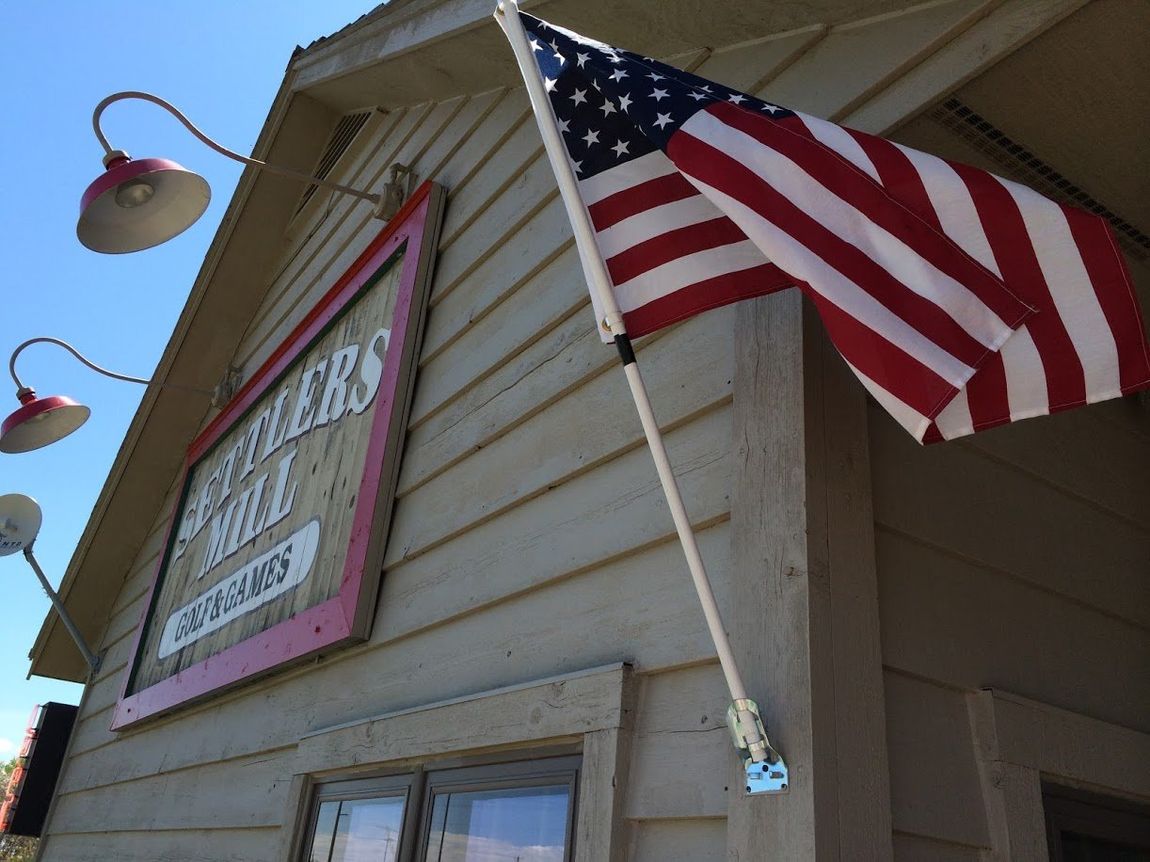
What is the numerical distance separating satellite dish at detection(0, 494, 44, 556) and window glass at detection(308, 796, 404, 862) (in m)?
4.44

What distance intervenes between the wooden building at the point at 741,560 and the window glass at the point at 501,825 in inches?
0.6

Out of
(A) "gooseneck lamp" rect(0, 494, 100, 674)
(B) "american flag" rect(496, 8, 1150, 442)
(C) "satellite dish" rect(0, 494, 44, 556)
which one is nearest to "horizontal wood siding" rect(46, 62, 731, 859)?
(B) "american flag" rect(496, 8, 1150, 442)

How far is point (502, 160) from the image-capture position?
3129 mm

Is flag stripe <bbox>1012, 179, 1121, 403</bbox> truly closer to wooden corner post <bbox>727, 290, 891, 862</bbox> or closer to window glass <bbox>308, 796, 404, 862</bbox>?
wooden corner post <bbox>727, 290, 891, 862</bbox>

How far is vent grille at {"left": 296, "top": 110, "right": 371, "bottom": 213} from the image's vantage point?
4.77 m

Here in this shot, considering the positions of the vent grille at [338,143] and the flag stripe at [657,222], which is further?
the vent grille at [338,143]

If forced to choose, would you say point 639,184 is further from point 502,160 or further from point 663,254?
point 502,160

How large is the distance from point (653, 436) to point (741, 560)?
0.29 meters

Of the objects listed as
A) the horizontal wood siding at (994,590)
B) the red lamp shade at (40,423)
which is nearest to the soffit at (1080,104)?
the horizontal wood siding at (994,590)

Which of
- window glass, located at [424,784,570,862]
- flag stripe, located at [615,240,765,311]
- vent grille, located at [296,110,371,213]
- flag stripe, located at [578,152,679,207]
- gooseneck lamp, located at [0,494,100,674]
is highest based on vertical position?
vent grille, located at [296,110,371,213]

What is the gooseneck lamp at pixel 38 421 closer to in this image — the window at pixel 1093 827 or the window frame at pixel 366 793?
the window frame at pixel 366 793

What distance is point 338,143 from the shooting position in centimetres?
503

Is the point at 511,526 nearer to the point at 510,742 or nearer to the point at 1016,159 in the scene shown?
the point at 510,742

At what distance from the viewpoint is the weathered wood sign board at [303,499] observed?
3012 millimetres
